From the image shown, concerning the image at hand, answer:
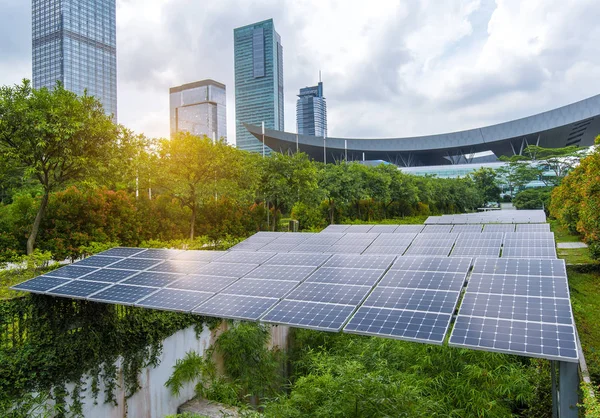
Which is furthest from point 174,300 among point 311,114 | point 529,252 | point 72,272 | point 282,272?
point 311,114

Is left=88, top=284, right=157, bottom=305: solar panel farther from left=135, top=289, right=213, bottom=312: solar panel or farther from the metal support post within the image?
the metal support post

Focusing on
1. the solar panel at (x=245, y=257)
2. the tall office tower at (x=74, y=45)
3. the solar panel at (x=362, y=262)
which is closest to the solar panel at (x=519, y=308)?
the solar panel at (x=362, y=262)

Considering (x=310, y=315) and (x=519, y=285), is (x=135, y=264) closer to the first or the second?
(x=310, y=315)

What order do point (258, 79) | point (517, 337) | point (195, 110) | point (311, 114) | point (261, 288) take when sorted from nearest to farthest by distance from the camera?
point (517, 337) → point (261, 288) → point (195, 110) → point (258, 79) → point (311, 114)

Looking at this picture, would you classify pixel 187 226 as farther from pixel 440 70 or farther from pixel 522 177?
pixel 522 177

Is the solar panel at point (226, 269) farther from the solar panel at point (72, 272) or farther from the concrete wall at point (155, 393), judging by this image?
the solar panel at point (72, 272)

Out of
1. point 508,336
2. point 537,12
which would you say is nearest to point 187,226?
point 508,336
